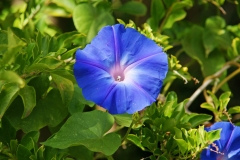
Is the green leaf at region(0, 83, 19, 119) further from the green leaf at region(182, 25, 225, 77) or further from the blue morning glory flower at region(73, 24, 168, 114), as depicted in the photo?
the green leaf at region(182, 25, 225, 77)

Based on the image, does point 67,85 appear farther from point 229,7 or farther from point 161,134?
A: point 229,7

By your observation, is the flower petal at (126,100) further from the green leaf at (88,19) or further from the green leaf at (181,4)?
the green leaf at (181,4)

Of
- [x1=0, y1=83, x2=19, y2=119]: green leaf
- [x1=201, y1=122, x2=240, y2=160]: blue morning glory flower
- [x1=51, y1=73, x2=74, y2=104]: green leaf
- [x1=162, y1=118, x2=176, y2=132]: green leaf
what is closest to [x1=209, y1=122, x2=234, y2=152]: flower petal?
[x1=201, y1=122, x2=240, y2=160]: blue morning glory flower

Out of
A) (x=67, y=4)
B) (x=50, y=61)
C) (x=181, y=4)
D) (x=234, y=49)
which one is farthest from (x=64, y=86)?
(x=234, y=49)

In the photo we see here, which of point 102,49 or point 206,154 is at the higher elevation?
point 102,49

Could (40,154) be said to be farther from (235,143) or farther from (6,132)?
(235,143)

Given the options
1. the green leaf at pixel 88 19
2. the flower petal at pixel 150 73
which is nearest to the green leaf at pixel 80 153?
the flower petal at pixel 150 73

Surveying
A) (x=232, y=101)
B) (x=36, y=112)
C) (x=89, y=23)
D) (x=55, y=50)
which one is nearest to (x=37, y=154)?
(x=36, y=112)
